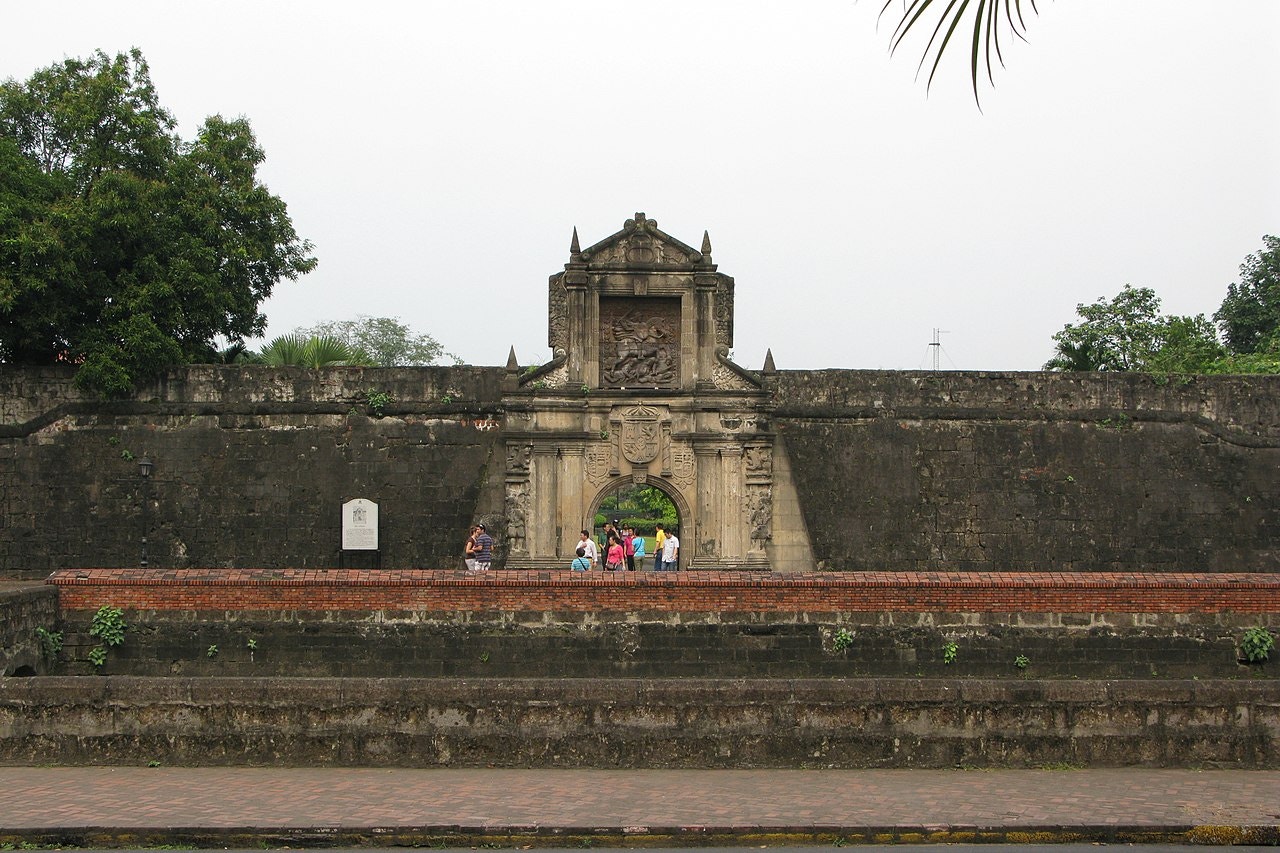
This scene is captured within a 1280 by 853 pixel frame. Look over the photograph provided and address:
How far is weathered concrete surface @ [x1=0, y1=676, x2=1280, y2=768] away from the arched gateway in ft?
30.7

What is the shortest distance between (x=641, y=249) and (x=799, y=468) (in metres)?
4.13

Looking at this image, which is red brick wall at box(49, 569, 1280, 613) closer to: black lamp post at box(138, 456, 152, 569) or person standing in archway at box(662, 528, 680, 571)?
person standing in archway at box(662, 528, 680, 571)

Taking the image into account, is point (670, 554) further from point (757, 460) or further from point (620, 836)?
point (620, 836)

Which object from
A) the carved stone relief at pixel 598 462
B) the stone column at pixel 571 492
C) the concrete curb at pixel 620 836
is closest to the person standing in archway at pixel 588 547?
the stone column at pixel 571 492

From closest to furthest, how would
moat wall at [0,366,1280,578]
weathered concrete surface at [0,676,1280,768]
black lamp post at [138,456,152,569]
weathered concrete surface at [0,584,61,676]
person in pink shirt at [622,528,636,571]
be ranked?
weathered concrete surface at [0,676,1280,768] → weathered concrete surface at [0,584,61,676] → person in pink shirt at [622,528,636,571] → black lamp post at [138,456,152,569] → moat wall at [0,366,1280,578]

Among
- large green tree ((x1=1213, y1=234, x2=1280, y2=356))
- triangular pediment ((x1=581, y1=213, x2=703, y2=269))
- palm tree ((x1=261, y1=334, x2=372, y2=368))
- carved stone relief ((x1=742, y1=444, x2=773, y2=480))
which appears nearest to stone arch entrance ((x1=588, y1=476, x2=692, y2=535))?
carved stone relief ((x1=742, y1=444, x2=773, y2=480))

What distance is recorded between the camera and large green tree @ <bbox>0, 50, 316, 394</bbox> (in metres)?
17.8

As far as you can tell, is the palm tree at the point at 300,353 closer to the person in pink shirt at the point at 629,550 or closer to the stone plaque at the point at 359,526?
the stone plaque at the point at 359,526

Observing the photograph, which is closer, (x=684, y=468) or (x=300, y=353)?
(x=684, y=468)

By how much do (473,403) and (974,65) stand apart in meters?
16.4

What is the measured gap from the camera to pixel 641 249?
18.4 m

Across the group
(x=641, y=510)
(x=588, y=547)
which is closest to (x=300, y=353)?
(x=588, y=547)

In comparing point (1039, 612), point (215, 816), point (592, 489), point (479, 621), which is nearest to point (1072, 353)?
point (592, 489)

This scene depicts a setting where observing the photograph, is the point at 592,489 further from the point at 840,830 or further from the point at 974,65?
the point at 974,65
